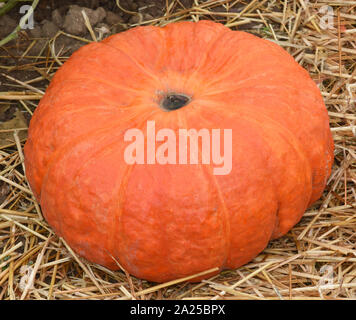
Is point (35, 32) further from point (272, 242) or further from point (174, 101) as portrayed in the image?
point (272, 242)

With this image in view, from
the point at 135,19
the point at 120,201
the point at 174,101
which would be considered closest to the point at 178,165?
the point at 120,201

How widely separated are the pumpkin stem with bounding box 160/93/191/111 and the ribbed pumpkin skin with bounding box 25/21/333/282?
0.04 meters

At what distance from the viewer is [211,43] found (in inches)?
118

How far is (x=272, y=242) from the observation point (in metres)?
3.04

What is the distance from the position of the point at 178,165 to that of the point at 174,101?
45cm

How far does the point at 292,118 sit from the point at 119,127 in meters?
0.87

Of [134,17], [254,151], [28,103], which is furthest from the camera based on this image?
[134,17]

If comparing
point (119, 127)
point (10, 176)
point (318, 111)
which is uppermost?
point (119, 127)

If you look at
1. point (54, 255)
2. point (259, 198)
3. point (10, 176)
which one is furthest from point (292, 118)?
point (10, 176)

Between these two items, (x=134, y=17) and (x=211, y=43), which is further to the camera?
(x=134, y=17)

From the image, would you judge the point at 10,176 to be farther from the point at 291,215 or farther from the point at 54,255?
the point at 291,215

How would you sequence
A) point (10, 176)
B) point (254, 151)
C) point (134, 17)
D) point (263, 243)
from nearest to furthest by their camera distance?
1. point (254, 151)
2. point (263, 243)
3. point (10, 176)
4. point (134, 17)

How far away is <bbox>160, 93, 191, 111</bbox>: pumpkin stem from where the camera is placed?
2.77m

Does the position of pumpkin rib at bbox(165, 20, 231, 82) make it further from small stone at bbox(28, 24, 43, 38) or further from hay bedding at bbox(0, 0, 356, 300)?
small stone at bbox(28, 24, 43, 38)
